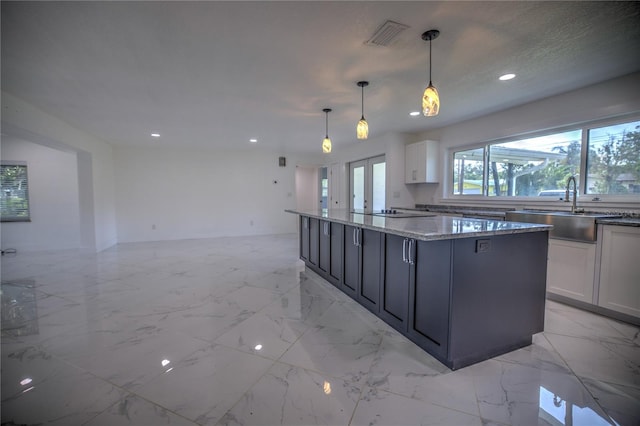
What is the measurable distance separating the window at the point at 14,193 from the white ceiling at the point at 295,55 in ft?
9.92

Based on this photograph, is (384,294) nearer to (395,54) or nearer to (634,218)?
(395,54)

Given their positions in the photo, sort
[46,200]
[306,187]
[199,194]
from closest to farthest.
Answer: [46,200] → [199,194] → [306,187]

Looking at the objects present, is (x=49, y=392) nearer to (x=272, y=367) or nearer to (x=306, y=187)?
(x=272, y=367)

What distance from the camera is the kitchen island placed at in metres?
1.83

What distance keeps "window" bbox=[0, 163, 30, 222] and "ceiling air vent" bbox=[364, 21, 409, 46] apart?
7.25m

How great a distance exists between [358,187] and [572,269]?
4419 millimetres

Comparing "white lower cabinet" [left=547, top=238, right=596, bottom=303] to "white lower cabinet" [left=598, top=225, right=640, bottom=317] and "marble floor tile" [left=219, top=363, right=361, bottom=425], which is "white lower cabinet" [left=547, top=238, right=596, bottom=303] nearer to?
"white lower cabinet" [left=598, top=225, right=640, bottom=317]

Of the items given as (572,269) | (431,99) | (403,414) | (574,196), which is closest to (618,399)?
(403,414)

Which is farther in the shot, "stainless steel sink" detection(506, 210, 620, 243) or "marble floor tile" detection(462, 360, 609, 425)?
"stainless steel sink" detection(506, 210, 620, 243)

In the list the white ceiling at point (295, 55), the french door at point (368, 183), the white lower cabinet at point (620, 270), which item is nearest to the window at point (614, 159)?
the white ceiling at point (295, 55)

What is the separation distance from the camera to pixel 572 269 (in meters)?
2.86

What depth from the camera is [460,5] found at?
5.89 feet

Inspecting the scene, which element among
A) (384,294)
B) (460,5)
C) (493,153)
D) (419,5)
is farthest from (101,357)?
(493,153)

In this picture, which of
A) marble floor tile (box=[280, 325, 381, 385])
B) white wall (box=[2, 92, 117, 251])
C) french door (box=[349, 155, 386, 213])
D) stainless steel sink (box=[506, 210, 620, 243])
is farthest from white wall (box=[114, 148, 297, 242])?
stainless steel sink (box=[506, 210, 620, 243])
